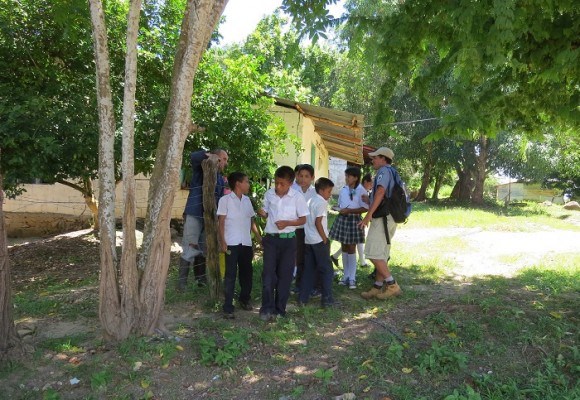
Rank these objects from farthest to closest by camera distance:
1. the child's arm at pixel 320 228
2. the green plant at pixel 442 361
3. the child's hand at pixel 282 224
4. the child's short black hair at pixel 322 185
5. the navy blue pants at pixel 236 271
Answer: the child's short black hair at pixel 322 185 < the child's arm at pixel 320 228 < the navy blue pants at pixel 236 271 < the child's hand at pixel 282 224 < the green plant at pixel 442 361

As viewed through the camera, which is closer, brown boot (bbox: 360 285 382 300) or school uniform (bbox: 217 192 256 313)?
school uniform (bbox: 217 192 256 313)

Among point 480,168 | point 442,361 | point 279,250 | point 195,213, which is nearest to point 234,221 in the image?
point 279,250

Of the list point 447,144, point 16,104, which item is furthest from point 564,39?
point 447,144

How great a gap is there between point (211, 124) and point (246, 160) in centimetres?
83

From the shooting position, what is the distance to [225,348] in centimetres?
375

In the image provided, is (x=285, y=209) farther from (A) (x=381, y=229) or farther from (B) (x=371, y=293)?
(B) (x=371, y=293)

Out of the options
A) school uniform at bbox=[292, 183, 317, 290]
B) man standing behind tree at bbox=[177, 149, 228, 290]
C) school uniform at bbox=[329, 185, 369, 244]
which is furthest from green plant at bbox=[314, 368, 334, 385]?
school uniform at bbox=[329, 185, 369, 244]

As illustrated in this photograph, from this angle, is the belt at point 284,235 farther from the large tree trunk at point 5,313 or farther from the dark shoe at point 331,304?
the large tree trunk at point 5,313

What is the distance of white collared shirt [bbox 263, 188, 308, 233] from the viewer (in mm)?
4637

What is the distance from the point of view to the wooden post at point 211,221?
4879mm

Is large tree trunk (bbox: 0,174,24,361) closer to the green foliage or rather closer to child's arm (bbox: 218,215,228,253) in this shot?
the green foliage

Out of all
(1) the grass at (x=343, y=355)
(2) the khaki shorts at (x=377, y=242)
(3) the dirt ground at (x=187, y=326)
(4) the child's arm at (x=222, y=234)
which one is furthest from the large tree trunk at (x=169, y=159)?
(2) the khaki shorts at (x=377, y=242)

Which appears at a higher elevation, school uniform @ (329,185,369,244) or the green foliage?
school uniform @ (329,185,369,244)

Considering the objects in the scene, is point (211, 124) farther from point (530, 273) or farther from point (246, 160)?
point (530, 273)
